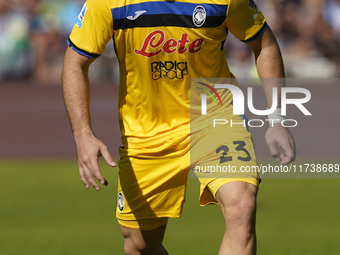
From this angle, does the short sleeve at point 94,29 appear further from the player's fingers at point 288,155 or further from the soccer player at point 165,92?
the player's fingers at point 288,155

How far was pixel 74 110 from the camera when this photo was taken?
11.7 ft

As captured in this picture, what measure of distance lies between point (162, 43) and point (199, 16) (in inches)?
11.9

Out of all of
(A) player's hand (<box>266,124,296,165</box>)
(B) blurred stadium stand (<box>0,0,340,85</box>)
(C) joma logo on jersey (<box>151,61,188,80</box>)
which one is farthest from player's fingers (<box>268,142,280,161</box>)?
(B) blurred stadium stand (<box>0,0,340,85</box>)

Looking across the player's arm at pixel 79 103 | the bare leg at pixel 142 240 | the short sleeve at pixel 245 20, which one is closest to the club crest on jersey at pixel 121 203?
the bare leg at pixel 142 240

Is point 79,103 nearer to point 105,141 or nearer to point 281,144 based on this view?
point 281,144

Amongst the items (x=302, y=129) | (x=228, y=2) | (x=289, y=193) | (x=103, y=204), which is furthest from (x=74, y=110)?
(x=302, y=129)

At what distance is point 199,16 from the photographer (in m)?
3.63

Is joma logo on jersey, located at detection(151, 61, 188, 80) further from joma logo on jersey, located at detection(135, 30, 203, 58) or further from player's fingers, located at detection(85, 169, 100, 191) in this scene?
player's fingers, located at detection(85, 169, 100, 191)

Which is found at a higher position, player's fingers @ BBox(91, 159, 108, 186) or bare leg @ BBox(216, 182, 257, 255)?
player's fingers @ BBox(91, 159, 108, 186)

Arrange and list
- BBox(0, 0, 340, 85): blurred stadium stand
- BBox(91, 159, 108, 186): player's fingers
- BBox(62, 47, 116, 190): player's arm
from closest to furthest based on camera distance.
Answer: BBox(91, 159, 108, 186): player's fingers → BBox(62, 47, 116, 190): player's arm → BBox(0, 0, 340, 85): blurred stadium stand

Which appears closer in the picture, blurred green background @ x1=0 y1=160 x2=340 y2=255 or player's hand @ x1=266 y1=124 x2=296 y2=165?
player's hand @ x1=266 y1=124 x2=296 y2=165

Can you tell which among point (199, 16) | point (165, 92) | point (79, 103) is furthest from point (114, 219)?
point (199, 16)

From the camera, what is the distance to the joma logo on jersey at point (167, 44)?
3670 millimetres

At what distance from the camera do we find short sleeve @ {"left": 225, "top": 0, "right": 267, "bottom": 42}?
12.0 ft
